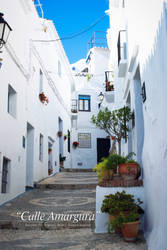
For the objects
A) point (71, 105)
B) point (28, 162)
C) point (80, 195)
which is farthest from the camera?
point (71, 105)

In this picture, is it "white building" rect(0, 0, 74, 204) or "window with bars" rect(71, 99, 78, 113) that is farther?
"window with bars" rect(71, 99, 78, 113)

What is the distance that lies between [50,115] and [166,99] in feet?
34.5

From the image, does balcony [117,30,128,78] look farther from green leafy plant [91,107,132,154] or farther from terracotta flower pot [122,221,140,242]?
terracotta flower pot [122,221,140,242]

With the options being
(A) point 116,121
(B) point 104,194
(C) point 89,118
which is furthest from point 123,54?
(C) point 89,118

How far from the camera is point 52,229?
507 cm

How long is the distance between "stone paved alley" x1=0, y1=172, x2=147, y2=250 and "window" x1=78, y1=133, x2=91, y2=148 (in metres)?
12.6

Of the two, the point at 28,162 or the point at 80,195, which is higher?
the point at 28,162

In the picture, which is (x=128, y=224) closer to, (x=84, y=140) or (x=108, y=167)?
(x=108, y=167)

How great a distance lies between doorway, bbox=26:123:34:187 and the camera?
32.6 ft

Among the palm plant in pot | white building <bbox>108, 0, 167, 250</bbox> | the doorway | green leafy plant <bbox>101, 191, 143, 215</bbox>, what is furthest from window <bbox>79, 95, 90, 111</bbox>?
green leafy plant <bbox>101, 191, 143, 215</bbox>

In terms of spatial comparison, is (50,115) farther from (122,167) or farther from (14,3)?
(122,167)

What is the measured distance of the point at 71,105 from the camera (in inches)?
823

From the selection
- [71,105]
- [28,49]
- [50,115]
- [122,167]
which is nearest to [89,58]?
[71,105]

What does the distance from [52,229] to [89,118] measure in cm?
1621
